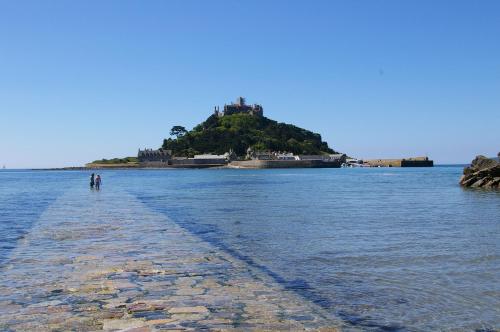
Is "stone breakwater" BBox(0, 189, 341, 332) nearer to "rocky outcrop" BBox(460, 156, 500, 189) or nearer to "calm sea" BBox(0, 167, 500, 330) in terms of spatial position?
"calm sea" BBox(0, 167, 500, 330)

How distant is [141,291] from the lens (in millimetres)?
10852

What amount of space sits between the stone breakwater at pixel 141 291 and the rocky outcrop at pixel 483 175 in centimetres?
4883

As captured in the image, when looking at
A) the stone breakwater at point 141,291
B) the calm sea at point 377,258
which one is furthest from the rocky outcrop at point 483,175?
Answer: the stone breakwater at point 141,291

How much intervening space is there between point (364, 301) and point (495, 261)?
618cm

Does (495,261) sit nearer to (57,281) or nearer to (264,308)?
(264,308)

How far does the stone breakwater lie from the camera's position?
863 centimetres

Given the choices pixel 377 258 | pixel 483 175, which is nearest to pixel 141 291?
pixel 377 258

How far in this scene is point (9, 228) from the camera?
79.2ft

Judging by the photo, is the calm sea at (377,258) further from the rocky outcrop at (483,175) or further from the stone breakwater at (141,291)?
the rocky outcrop at (483,175)

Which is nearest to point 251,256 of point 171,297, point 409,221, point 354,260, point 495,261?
point 354,260

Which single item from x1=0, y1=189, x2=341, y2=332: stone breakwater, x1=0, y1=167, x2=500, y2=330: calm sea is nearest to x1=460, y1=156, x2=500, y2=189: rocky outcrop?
x1=0, y1=167, x2=500, y2=330: calm sea

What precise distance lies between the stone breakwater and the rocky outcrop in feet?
160

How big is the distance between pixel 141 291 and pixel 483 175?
58.7 meters

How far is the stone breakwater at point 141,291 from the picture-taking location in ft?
28.3
